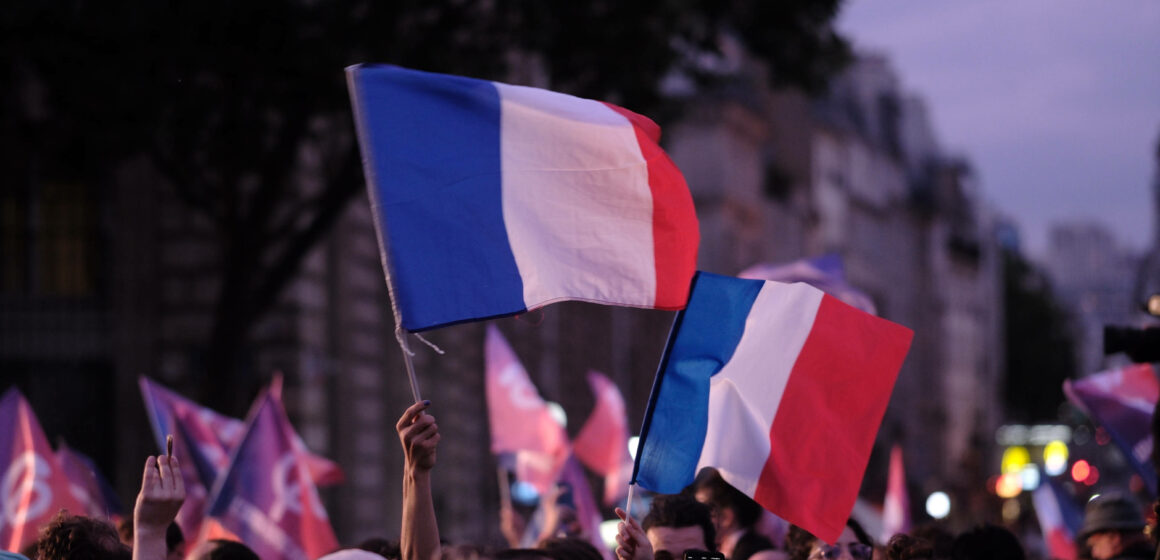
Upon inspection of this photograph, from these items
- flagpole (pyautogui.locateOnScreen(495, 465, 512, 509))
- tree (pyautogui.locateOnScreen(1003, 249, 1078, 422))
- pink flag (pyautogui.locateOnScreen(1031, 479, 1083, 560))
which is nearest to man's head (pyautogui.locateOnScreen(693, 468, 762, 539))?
flagpole (pyautogui.locateOnScreen(495, 465, 512, 509))

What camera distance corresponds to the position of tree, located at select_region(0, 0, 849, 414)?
13.2m

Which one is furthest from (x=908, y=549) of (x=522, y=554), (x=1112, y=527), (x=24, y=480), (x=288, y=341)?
(x=288, y=341)

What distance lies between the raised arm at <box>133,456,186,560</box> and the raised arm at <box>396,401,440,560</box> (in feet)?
2.24

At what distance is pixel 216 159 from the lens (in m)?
14.2

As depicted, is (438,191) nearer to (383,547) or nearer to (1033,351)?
(383,547)

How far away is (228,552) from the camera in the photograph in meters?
6.41

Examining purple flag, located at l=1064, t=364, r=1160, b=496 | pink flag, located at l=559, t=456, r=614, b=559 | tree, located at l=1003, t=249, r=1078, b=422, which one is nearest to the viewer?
purple flag, located at l=1064, t=364, r=1160, b=496

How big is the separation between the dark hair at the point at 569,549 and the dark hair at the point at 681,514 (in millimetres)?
452

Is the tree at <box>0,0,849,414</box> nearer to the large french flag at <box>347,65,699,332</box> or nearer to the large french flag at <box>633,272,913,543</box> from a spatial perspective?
the large french flag at <box>633,272,913,543</box>

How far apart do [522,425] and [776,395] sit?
4930mm

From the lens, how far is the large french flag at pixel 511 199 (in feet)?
17.8

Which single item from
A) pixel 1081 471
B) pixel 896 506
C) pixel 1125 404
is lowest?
pixel 1081 471

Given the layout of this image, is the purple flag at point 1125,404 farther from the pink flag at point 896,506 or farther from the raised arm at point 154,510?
the raised arm at point 154,510

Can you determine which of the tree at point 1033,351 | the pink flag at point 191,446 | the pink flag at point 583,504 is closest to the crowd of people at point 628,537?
the pink flag at point 583,504
